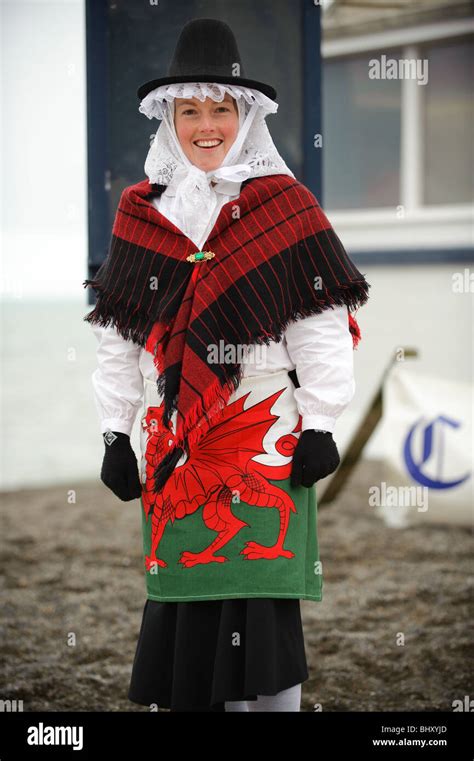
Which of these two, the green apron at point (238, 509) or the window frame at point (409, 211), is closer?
the green apron at point (238, 509)

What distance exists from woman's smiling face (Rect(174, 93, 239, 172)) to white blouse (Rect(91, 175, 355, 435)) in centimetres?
8

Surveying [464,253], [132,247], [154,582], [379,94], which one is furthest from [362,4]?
[154,582]

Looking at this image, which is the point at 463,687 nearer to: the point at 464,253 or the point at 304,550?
the point at 304,550

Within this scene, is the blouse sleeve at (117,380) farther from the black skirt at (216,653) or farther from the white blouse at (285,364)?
the black skirt at (216,653)

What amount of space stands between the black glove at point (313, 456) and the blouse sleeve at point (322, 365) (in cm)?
3

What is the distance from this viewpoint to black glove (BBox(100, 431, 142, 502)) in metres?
2.57

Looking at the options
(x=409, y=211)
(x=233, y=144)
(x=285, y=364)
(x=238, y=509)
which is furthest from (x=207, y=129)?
(x=409, y=211)

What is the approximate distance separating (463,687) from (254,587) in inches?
53.9

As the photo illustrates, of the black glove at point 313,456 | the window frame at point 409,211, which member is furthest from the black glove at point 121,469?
the window frame at point 409,211

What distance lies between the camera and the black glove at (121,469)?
2568 mm

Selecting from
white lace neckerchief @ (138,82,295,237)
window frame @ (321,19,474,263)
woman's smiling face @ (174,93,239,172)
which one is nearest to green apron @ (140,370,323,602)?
white lace neckerchief @ (138,82,295,237)

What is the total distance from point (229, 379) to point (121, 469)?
407 millimetres

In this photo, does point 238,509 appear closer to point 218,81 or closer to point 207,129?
point 207,129

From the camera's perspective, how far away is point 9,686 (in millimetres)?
3428
